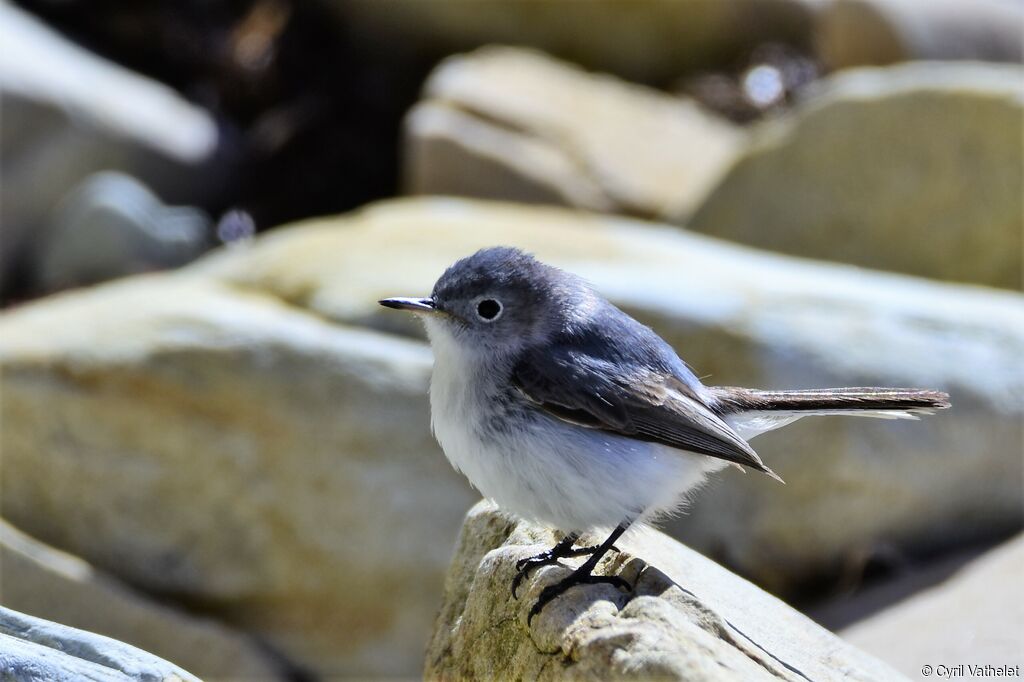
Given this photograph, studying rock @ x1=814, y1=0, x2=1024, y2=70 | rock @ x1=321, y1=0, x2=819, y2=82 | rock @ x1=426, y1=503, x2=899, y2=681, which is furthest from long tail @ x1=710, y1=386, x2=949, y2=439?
rock @ x1=321, y1=0, x2=819, y2=82

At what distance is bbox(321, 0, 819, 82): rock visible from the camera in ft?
37.0

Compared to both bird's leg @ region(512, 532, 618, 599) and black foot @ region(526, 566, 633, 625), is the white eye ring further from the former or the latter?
black foot @ region(526, 566, 633, 625)

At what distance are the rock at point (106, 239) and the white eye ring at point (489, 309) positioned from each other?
5.63 meters

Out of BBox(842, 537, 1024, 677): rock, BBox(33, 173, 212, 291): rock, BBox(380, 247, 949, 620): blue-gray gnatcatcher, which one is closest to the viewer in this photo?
BBox(380, 247, 949, 620): blue-gray gnatcatcher

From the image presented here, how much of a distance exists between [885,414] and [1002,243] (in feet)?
14.3

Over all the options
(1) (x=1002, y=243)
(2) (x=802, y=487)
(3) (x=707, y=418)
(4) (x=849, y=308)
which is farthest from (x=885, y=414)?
(1) (x=1002, y=243)

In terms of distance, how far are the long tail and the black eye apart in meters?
0.75

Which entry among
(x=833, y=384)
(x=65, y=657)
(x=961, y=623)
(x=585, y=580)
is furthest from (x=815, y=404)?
(x=65, y=657)

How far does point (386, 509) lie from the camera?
579cm

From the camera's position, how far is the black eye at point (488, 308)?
3.92 meters

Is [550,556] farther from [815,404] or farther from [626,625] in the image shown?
[815,404]

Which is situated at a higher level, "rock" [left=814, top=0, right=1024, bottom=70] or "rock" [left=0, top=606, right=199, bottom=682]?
"rock" [left=814, top=0, right=1024, bottom=70]

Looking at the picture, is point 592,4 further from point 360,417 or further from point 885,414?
point 885,414

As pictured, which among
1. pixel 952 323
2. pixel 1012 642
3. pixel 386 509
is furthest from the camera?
pixel 952 323
